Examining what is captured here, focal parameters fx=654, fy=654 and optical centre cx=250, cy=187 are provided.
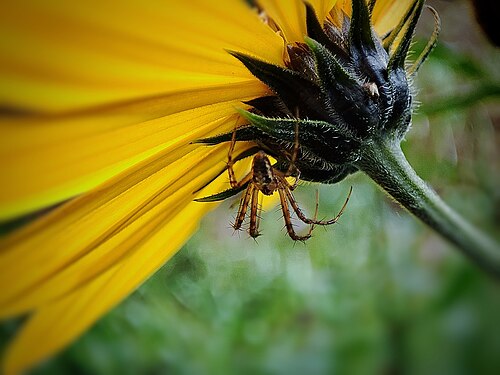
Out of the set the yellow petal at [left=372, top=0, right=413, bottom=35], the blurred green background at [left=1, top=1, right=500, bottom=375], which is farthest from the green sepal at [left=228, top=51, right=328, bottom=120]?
the blurred green background at [left=1, top=1, right=500, bottom=375]

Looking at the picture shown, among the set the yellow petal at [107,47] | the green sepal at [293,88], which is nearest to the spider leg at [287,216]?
the green sepal at [293,88]

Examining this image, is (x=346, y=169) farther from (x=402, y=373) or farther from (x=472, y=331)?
(x=402, y=373)

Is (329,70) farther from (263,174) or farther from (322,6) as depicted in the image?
(263,174)

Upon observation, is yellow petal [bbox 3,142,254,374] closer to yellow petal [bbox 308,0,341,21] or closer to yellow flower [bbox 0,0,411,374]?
yellow flower [bbox 0,0,411,374]

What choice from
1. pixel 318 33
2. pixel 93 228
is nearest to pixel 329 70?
pixel 318 33

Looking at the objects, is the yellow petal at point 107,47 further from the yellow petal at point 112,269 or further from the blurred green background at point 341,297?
the blurred green background at point 341,297
